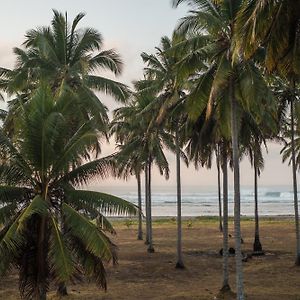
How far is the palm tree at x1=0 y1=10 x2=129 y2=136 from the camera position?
2291 cm

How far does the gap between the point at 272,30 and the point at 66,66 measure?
1292cm

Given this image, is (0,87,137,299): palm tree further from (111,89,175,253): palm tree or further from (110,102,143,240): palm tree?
(110,102,143,240): palm tree

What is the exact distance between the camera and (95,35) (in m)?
24.6

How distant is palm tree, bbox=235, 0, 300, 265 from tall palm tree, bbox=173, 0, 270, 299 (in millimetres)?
2170

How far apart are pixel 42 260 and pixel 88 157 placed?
12.5ft

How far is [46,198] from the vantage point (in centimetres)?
1474

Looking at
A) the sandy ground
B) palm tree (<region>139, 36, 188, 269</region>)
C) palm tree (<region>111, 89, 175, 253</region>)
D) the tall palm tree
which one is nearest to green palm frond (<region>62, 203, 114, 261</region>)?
the tall palm tree

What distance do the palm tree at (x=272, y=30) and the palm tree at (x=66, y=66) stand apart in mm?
10767

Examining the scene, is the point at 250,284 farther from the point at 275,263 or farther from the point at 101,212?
the point at 101,212

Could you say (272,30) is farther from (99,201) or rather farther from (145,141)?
(145,141)

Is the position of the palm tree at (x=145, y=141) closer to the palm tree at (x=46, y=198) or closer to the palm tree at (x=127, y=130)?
the palm tree at (x=127, y=130)

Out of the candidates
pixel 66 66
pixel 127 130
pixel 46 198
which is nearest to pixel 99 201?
pixel 46 198

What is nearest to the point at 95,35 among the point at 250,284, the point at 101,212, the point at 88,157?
the point at 88,157

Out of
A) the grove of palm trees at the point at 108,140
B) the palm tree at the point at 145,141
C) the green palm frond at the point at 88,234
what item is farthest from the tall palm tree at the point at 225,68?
the palm tree at the point at 145,141
